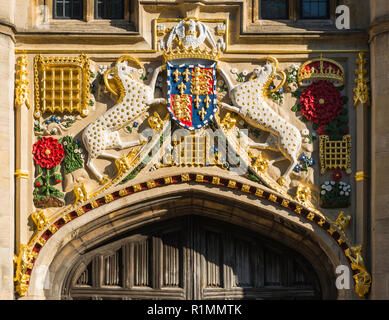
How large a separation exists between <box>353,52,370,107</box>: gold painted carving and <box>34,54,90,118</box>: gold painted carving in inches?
160

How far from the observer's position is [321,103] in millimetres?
17078

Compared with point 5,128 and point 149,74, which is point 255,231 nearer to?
point 149,74

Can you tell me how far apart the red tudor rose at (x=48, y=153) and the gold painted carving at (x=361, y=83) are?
4.54 metres

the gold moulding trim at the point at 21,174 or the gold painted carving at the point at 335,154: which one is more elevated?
the gold painted carving at the point at 335,154

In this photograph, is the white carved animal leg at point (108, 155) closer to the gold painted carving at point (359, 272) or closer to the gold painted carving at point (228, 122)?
the gold painted carving at point (228, 122)

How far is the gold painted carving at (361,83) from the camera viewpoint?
55.6ft

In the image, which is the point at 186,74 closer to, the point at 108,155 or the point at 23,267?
the point at 108,155

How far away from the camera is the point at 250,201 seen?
16.8 meters

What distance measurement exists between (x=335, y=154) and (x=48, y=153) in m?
4.32

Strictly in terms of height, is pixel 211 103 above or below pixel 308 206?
above

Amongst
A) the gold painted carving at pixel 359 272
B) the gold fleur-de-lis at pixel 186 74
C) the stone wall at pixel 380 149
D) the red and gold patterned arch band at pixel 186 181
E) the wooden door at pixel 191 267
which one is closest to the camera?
the stone wall at pixel 380 149

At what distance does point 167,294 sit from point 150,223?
44.1 inches

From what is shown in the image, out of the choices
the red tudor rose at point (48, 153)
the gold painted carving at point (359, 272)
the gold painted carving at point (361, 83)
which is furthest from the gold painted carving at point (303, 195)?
the red tudor rose at point (48, 153)
